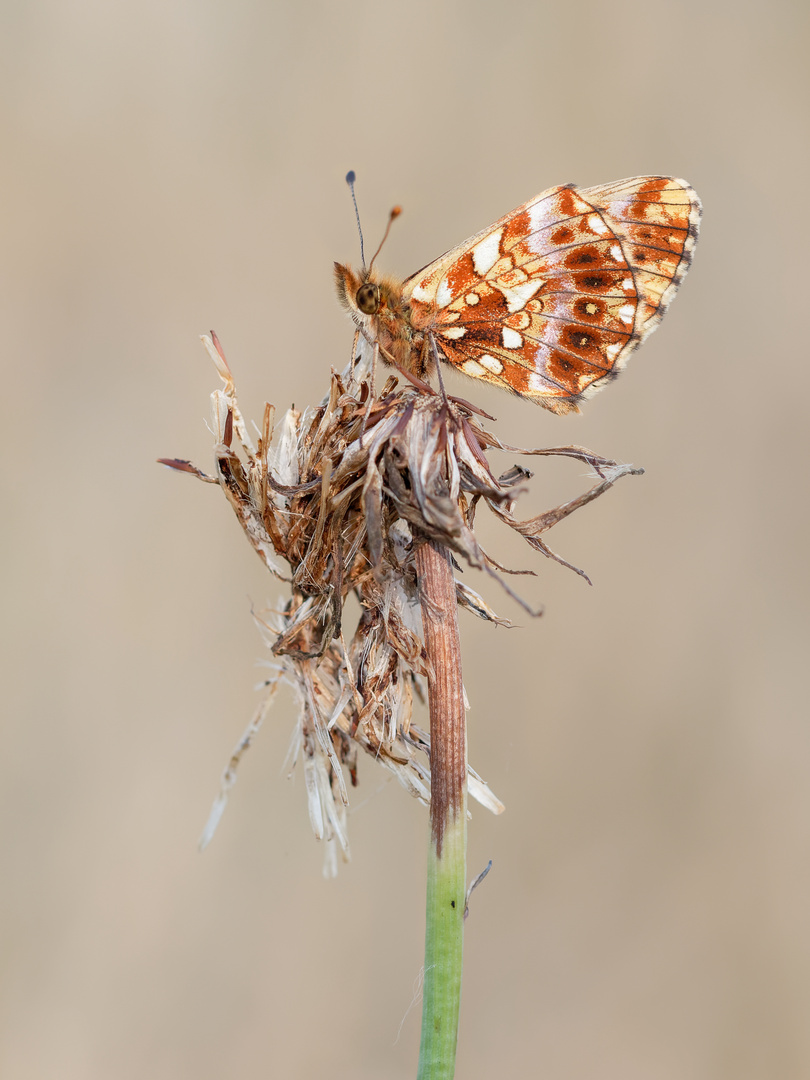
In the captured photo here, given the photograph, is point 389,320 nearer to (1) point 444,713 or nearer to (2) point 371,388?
(2) point 371,388

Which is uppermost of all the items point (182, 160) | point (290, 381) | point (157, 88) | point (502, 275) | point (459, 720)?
point (157, 88)

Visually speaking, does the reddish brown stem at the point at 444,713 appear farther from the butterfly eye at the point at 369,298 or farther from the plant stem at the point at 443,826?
the butterfly eye at the point at 369,298

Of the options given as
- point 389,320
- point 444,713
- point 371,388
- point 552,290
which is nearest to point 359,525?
point 371,388

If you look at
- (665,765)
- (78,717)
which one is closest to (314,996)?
(78,717)

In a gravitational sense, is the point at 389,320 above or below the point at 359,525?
above

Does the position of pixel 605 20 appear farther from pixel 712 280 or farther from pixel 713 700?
pixel 713 700
